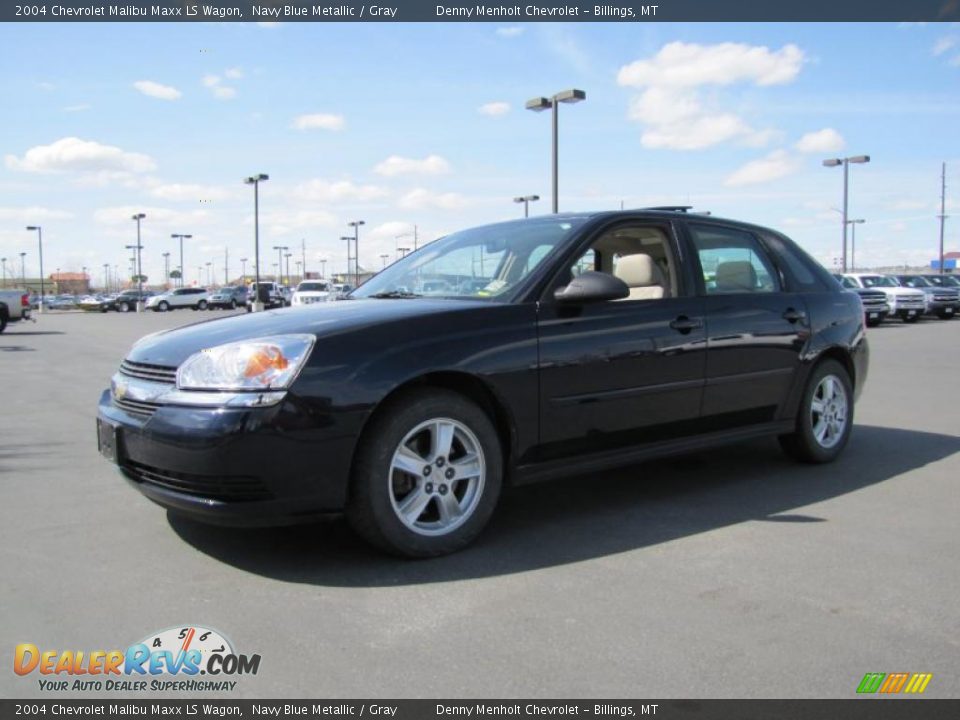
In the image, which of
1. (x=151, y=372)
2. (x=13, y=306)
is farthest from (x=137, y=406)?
(x=13, y=306)

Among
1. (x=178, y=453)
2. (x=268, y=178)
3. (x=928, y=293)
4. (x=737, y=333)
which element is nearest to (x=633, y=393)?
(x=737, y=333)

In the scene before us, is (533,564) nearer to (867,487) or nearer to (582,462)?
(582,462)

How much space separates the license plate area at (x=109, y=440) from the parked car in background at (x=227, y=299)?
58344mm

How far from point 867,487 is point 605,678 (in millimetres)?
3198

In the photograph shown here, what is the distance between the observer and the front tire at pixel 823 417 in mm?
5617

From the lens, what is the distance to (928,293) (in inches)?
1245

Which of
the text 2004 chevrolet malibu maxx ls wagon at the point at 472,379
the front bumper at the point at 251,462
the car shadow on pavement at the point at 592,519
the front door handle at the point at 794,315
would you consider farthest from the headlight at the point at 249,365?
the front door handle at the point at 794,315

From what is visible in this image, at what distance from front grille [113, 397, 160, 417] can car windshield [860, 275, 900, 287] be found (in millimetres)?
29241

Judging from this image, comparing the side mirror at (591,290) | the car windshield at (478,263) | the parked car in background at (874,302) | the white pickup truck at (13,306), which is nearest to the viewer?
the side mirror at (591,290)

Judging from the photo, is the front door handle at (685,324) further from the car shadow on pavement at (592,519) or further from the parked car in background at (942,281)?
the parked car in background at (942,281)

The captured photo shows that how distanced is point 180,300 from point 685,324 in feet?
197

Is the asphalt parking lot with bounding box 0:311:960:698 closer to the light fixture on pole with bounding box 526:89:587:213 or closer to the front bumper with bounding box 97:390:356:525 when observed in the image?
the front bumper with bounding box 97:390:356:525
